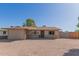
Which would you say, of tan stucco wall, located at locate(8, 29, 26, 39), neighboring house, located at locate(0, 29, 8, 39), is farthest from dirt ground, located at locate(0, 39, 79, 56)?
neighboring house, located at locate(0, 29, 8, 39)

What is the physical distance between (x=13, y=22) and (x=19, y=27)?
562mm

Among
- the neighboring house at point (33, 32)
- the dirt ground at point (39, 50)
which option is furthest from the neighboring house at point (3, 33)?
the dirt ground at point (39, 50)

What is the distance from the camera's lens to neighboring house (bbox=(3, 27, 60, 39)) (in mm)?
12922

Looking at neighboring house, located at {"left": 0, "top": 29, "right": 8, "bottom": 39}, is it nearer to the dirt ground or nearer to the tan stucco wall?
the tan stucco wall

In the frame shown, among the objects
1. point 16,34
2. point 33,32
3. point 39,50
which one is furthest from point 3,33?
point 39,50

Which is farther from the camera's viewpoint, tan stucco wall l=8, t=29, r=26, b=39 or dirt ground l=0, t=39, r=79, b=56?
tan stucco wall l=8, t=29, r=26, b=39

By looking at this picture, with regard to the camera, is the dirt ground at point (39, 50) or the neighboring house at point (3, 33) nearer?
the dirt ground at point (39, 50)

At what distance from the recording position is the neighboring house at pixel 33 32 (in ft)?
42.4

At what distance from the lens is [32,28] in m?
13.9

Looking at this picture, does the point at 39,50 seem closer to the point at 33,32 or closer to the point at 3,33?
the point at 33,32

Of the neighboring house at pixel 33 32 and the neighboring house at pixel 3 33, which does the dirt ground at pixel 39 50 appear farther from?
the neighboring house at pixel 3 33

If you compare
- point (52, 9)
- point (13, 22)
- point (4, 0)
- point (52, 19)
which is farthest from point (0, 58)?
point (13, 22)

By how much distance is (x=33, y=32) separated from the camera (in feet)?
46.3

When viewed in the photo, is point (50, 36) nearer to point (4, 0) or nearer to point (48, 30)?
point (48, 30)
